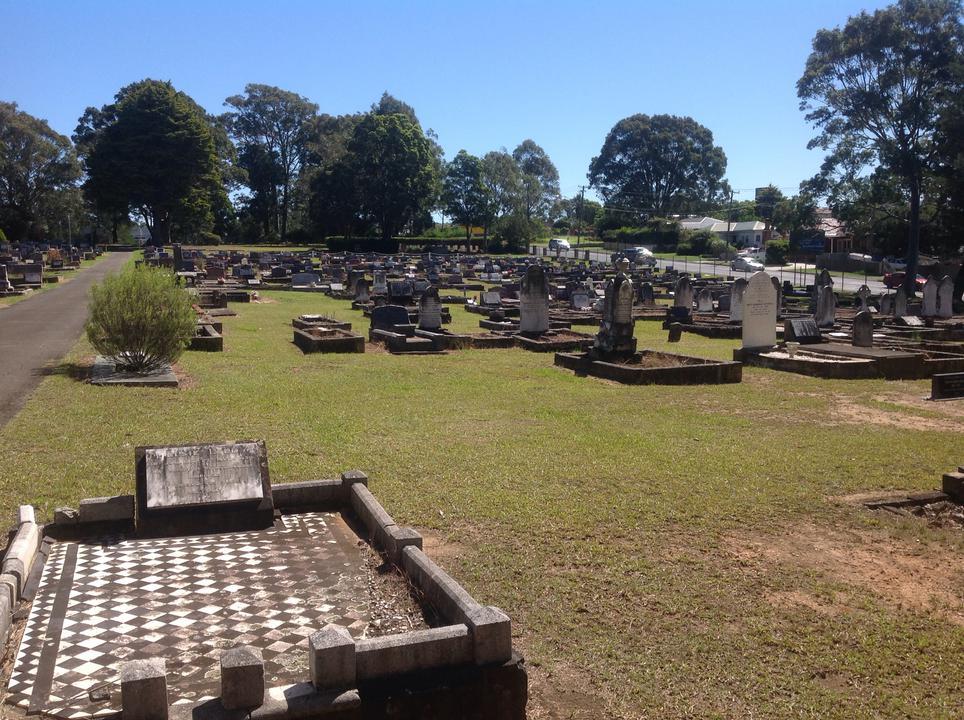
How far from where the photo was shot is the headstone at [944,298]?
89.2ft

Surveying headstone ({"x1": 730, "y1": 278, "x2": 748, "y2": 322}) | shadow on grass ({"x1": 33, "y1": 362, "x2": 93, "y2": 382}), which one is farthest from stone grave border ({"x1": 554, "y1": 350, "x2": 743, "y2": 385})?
headstone ({"x1": 730, "y1": 278, "x2": 748, "y2": 322})

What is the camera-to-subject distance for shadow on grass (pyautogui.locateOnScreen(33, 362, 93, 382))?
1313cm

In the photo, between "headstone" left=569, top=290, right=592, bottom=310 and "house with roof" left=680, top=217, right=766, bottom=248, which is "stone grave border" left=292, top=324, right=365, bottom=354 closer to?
"headstone" left=569, top=290, right=592, bottom=310

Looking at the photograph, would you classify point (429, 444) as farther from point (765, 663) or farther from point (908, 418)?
point (908, 418)

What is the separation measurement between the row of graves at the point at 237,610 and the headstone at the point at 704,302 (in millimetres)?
Result: 23513

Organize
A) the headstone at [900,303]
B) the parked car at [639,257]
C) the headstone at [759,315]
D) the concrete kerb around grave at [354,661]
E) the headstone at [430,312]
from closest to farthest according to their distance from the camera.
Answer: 1. the concrete kerb around grave at [354,661]
2. the headstone at [759,315]
3. the headstone at [430,312]
4. the headstone at [900,303]
5. the parked car at [639,257]

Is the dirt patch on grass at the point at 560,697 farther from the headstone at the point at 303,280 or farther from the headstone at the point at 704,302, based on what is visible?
the headstone at the point at 303,280

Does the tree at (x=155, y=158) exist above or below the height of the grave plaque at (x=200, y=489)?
above

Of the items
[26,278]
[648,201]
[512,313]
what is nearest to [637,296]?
[512,313]

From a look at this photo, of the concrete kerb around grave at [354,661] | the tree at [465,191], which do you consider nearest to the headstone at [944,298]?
the concrete kerb around grave at [354,661]

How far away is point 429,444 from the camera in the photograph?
9.41 m

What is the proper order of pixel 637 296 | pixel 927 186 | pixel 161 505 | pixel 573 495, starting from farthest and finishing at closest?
pixel 927 186, pixel 637 296, pixel 573 495, pixel 161 505

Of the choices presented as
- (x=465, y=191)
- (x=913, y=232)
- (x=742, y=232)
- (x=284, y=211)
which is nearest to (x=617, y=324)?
(x=913, y=232)

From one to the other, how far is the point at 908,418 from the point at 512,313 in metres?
15.3
